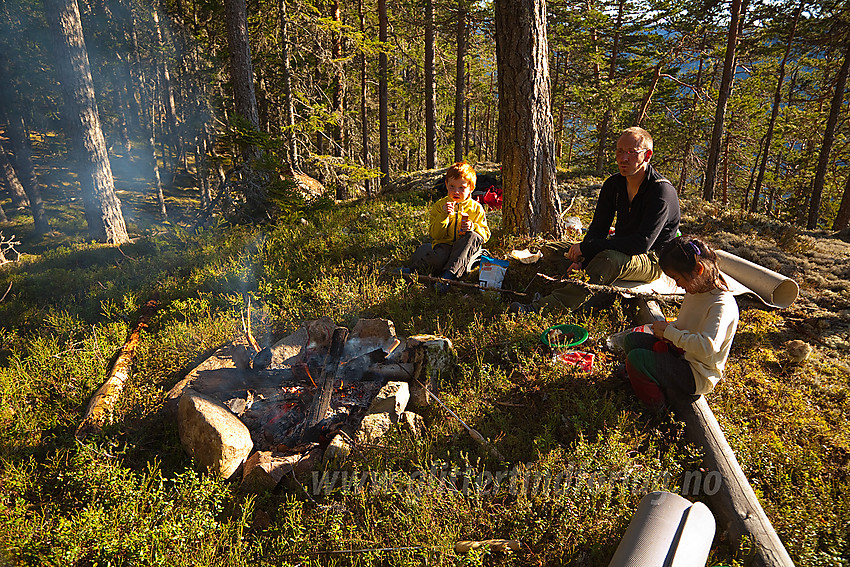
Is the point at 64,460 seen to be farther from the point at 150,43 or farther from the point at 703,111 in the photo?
the point at 150,43

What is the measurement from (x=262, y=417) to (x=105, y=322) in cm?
300

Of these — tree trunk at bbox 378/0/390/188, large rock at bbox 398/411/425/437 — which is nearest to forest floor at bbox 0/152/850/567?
large rock at bbox 398/411/425/437

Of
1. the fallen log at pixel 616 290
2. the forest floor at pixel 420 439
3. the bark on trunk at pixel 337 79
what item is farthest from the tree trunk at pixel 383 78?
the fallen log at pixel 616 290

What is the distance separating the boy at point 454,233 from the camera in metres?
5.21

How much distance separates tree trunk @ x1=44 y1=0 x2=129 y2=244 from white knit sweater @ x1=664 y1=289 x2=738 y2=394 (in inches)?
461

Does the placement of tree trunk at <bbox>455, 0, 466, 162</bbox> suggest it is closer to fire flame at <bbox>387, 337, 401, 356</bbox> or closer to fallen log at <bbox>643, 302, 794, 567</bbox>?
fire flame at <bbox>387, 337, 401, 356</bbox>

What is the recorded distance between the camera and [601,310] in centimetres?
454

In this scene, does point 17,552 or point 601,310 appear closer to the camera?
point 17,552

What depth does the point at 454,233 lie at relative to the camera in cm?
543

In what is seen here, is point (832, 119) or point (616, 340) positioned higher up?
point (832, 119)

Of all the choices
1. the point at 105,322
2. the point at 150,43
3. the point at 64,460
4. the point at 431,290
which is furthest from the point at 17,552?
the point at 150,43

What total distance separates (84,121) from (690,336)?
12.2 m

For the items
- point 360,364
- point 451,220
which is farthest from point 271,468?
point 451,220

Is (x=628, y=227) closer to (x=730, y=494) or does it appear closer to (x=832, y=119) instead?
(x=730, y=494)
